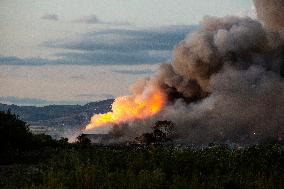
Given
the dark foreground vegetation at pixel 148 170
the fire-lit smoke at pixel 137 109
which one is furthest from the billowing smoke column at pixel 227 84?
the dark foreground vegetation at pixel 148 170

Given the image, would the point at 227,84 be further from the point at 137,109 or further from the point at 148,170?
the point at 148,170

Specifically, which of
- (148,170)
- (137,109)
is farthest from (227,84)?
(148,170)

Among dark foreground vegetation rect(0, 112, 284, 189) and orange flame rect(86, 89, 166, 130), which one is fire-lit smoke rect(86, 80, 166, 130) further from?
dark foreground vegetation rect(0, 112, 284, 189)

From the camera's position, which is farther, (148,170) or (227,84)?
(227,84)

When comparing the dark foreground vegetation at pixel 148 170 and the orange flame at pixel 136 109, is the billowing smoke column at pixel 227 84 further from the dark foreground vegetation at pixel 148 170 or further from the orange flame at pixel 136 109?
the dark foreground vegetation at pixel 148 170

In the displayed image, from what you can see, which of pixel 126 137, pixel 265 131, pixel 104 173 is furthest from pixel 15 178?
pixel 265 131

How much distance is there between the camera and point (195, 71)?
81.9 meters

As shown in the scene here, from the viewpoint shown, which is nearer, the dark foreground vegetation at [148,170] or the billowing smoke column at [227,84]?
the dark foreground vegetation at [148,170]

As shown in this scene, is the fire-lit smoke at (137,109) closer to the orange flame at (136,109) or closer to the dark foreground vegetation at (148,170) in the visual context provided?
the orange flame at (136,109)

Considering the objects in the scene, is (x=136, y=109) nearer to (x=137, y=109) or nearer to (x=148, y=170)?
(x=137, y=109)

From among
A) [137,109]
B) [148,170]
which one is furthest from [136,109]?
[148,170]

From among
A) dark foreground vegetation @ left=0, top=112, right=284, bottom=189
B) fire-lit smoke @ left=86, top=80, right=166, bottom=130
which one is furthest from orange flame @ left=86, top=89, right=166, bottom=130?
dark foreground vegetation @ left=0, top=112, right=284, bottom=189

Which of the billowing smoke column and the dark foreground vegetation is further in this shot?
the billowing smoke column

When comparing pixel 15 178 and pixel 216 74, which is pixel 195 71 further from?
pixel 15 178
